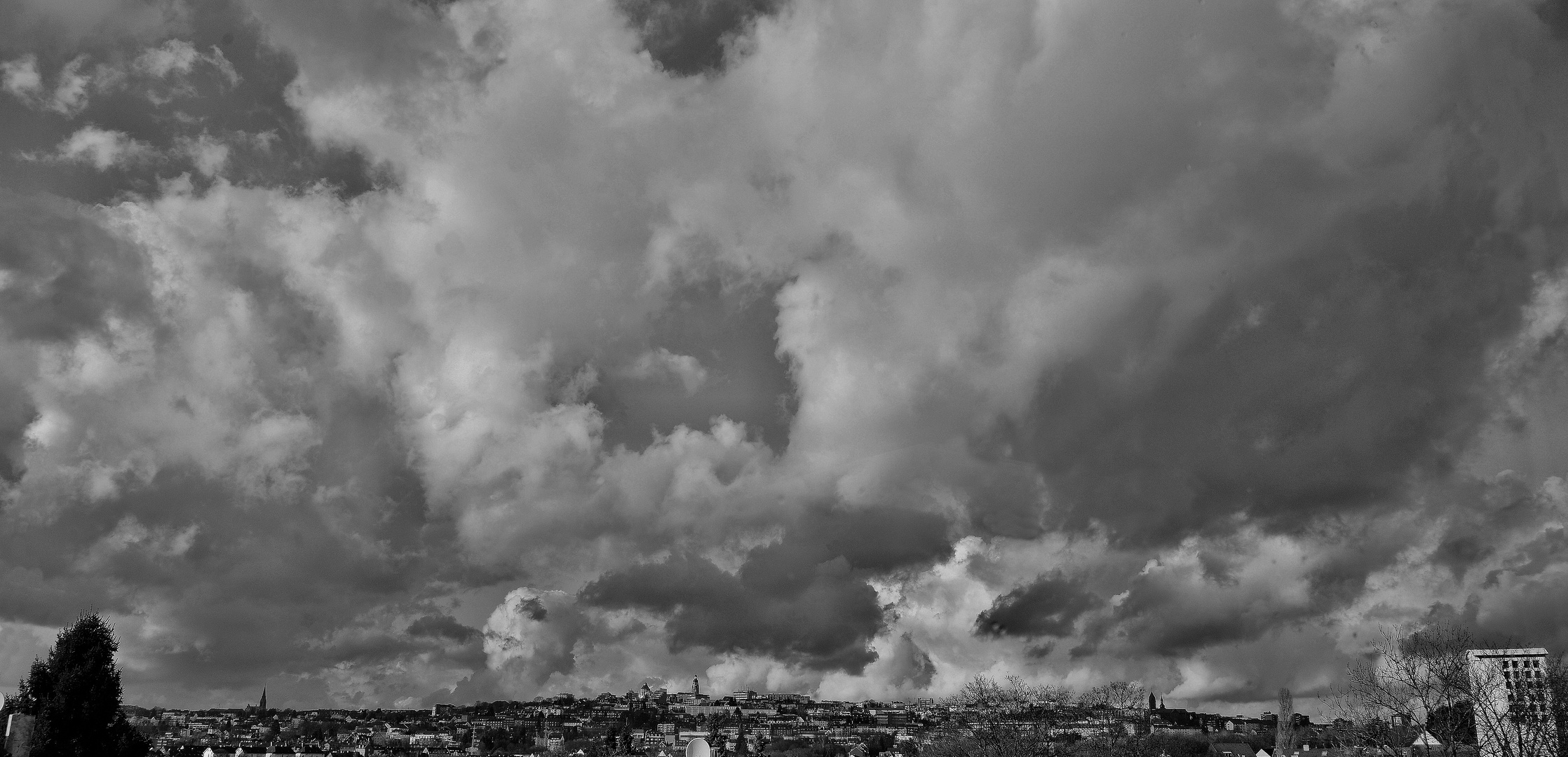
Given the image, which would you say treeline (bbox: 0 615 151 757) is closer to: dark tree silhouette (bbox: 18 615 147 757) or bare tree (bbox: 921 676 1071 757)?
dark tree silhouette (bbox: 18 615 147 757)

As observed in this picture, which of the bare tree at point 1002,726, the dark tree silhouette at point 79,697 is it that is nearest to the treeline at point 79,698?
the dark tree silhouette at point 79,697

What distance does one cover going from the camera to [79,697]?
175 feet

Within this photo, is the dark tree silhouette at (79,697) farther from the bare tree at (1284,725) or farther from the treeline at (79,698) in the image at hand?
the bare tree at (1284,725)

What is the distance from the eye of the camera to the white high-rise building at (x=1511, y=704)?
→ 1436 inches

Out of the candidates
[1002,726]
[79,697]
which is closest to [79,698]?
[79,697]

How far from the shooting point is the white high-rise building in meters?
36.5

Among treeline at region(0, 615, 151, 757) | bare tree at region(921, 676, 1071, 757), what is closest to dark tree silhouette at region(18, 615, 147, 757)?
treeline at region(0, 615, 151, 757)

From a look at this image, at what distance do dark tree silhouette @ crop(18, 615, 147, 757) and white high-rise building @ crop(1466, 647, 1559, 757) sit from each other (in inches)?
2219

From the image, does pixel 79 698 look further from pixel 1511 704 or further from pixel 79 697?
pixel 1511 704

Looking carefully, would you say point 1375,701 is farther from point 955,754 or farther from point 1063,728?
point 1063,728

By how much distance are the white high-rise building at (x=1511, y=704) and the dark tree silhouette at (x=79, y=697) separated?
5637 cm

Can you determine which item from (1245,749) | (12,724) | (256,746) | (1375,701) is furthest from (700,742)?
(256,746)

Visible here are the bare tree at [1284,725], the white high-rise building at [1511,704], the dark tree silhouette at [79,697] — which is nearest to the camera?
the white high-rise building at [1511,704]

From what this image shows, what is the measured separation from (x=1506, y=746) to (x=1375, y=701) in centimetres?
851
